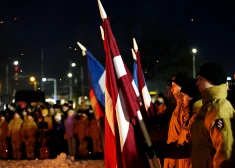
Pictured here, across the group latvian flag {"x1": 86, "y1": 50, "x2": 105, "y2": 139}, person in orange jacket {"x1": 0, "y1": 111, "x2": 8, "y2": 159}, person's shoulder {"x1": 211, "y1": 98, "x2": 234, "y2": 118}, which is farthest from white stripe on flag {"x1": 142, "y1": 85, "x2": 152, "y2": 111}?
person in orange jacket {"x1": 0, "y1": 111, "x2": 8, "y2": 159}

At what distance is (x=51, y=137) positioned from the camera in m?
15.6

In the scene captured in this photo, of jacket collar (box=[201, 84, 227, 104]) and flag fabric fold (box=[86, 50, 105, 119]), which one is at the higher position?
flag fabric fold (box=[86, 50, 105, 119])

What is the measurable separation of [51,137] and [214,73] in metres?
12.5

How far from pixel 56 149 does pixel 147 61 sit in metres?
19.2

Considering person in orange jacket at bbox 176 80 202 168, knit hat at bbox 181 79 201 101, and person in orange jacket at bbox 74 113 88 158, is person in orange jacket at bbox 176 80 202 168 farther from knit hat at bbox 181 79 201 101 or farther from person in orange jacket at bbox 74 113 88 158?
person in orange jacket at bbox 74 113 88 158

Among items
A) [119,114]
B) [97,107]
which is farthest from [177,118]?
[97,107]

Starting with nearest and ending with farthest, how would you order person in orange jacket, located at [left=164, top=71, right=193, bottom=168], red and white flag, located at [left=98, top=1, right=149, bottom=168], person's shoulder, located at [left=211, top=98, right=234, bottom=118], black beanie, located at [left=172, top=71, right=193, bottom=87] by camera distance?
person's shoulder, located at [left=211, top=98, right=234, bottom=118] < red and white flag, located at [left=98, top=1, right=149, bottom=168] < person in orange jacket, located at [left=164, top=71, right=193, bottom=168] < black beanie, located at [left=172, top=71, right=193, bottom=87]

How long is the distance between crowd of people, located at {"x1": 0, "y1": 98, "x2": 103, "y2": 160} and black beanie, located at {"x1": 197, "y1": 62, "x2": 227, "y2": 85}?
11.4 meters

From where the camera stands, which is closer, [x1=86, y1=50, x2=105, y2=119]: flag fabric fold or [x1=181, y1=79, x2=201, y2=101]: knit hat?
[x1=181, y1=79, x2=201, y2=101]: knit hat

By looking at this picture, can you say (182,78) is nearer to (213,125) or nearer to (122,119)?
(122,119)

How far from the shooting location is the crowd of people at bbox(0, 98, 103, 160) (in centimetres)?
1514

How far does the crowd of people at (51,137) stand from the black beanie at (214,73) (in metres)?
11.4

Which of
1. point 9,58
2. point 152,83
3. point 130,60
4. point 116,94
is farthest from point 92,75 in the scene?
point 9,58

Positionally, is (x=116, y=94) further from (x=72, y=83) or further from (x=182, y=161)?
(x=72, y=83)
